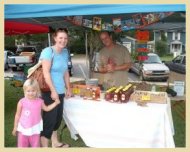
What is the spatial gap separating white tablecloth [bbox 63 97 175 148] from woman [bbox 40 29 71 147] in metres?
0.28

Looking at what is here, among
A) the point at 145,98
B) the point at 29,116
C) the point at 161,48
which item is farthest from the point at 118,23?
the point at 161,48

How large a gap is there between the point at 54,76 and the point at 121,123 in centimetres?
95

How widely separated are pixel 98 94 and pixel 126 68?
3.35 ft

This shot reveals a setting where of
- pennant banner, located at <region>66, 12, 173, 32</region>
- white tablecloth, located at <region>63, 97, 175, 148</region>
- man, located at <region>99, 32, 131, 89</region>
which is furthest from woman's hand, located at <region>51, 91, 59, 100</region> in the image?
pennant banner, located at <region>66, 12, 173, 32</region>

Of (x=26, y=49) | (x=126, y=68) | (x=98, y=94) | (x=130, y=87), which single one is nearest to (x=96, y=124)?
(x=98, y=94)

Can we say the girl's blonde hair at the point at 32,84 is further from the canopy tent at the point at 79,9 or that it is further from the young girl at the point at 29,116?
the canopy tent at the point at 79,9

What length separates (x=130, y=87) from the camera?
4379 mm

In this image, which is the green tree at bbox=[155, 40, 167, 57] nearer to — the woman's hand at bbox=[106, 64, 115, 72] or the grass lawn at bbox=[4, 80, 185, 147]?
the grass lawn at bbox=[4, 80, 185, 147]

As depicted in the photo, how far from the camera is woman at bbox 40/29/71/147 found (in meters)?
3.97

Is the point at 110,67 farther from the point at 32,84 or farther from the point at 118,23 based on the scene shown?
the point at 32,84

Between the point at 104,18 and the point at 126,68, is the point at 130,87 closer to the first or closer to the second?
the point at 126,68

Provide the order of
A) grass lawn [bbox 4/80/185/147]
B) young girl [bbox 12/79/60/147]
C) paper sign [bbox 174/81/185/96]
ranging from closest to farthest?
young girl [bbox 12/79/60/147], grass lawn [bbox 4/80/185/147], paper sign [bbox 174/81/185/96]

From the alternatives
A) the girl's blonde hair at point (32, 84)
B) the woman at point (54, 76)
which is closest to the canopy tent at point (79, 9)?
the woman at point (54, 76)

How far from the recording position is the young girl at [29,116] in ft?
12.7
